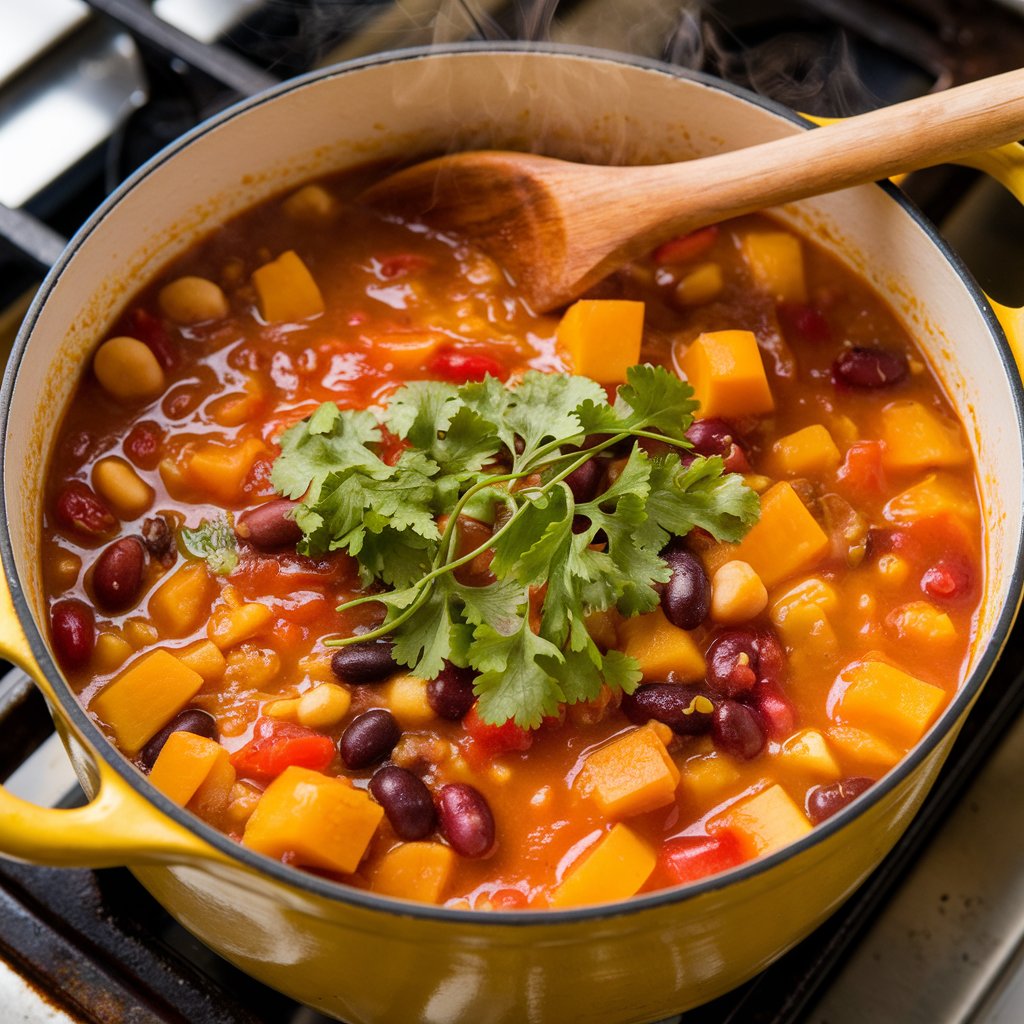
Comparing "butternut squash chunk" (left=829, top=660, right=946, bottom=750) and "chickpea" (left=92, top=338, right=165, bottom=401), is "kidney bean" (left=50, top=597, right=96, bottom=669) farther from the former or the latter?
"butternut squash chunk" (left=829, top=660, right=946, bottom=750)

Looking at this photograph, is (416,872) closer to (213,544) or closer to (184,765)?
(184,765)

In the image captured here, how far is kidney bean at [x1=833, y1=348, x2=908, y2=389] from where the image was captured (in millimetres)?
2414

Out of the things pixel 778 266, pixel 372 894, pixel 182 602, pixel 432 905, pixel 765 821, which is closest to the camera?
pixel 372 894

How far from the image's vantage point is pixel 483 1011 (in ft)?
5.71

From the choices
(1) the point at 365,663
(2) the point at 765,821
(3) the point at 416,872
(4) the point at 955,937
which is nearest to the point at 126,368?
(1) the point at 365,663

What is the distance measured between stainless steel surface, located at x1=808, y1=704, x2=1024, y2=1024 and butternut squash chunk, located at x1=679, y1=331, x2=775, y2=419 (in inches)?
33.1

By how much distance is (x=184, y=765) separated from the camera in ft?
6.39

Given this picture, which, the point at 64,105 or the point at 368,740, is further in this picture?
the point at 64,105

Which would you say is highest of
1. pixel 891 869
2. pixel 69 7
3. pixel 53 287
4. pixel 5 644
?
pixel 69 7

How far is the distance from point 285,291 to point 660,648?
1087mm

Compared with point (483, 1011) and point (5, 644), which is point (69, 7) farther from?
point (483, 1011)

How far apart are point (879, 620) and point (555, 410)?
0.69 meters

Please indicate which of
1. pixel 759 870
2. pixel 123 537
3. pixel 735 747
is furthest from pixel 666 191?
pixel 759 870

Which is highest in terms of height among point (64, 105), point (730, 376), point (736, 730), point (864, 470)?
point (64, 105)
